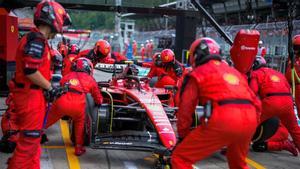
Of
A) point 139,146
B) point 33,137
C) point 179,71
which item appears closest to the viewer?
point 33,137

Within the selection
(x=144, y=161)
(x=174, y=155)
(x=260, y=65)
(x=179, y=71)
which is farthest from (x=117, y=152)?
(x=179, y=71)

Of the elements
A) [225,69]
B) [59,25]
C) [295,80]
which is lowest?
[295,80]

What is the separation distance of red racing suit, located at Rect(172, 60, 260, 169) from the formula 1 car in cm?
152

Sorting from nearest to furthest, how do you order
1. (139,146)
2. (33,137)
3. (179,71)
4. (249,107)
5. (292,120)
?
(249,107) → (33,137) → (139,146) → (292,120) → (179,71)

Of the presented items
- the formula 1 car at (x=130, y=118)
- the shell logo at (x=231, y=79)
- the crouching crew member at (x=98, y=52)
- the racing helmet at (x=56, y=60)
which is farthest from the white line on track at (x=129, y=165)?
the crouching crew member at (x=98, y=52)

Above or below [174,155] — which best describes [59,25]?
above

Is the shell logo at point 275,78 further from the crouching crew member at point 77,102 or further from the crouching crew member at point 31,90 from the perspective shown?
the crouching crew member at point 31,90

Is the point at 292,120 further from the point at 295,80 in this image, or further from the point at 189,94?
the point at 189,94

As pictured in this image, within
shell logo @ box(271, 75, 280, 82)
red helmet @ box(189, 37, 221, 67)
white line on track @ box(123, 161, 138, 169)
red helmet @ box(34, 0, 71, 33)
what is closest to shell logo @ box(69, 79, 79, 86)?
white line on track @ box(123, 161, 138, 169)

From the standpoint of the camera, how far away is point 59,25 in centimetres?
496

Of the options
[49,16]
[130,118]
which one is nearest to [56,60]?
[130,118]

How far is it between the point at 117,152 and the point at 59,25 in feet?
9.43

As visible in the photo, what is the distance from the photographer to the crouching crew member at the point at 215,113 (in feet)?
13.5

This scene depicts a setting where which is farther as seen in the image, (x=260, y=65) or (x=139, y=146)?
(x=260, y=65)
